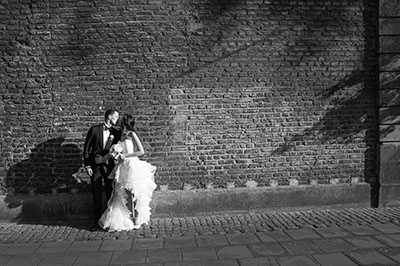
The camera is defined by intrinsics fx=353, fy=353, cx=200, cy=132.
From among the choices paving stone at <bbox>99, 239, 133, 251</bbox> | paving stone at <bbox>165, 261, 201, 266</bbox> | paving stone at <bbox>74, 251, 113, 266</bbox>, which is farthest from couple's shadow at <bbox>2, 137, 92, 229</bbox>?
paving stone at <bbox>165, 261, 201, 266</bbox>

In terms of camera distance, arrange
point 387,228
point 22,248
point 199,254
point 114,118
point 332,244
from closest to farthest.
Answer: point 199,254 → point 332,244 → point 22,248 → point 387,228 → point 114,118

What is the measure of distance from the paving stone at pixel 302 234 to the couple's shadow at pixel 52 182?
3.78 m

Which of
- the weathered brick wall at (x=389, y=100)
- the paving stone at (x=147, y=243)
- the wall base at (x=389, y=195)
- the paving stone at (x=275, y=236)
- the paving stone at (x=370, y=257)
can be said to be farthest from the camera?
the wall base at (x=389, y=195)

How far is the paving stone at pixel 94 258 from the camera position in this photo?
183 inches

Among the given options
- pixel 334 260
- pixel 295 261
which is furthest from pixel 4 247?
pixel 334 260

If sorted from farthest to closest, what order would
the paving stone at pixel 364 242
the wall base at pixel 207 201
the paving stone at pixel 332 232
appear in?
the wall base at pixel 207 201 < the paving stone at pixel 332 232 < the paving stone at pixel 364 242

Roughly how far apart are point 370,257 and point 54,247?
4.43 m

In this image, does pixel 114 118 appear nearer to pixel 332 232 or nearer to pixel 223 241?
pixel 223 241

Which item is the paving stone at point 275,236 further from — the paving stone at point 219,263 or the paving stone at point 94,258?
the paving stone at point 94,258

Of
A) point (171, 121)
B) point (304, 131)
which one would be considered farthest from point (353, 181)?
point (171, 121)

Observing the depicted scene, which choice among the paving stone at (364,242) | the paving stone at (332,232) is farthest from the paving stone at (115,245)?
the paving stone at (364,242)

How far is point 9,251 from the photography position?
5090 mm

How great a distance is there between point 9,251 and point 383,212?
6487 millimetres

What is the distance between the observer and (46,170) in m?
6.86
